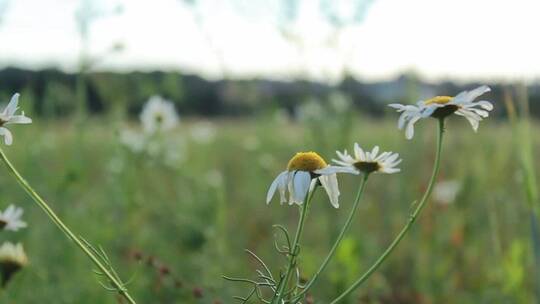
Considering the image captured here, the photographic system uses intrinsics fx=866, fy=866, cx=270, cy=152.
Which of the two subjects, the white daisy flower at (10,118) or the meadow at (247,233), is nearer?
the white daisy flower at (10,118)

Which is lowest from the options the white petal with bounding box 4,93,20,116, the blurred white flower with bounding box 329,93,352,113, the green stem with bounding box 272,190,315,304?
the green stem with bounding box 272,190,315,304

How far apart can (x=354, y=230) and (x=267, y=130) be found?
1408mm

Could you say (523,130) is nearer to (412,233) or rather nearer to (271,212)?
(412,233)

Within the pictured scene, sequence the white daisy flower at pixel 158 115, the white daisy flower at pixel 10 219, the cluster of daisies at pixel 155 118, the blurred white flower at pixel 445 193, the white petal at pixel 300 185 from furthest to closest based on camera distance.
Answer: the blurred white flower at pixel 445 193, the white daisy flower at pixel 158 115, the cluster of daisies at pixel 155 118, the white daisy flower at pixel 10 219, the white petal at pixel 300 185

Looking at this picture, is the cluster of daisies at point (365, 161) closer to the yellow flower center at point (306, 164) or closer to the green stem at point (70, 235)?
the yellow flower center at point (306, 164)

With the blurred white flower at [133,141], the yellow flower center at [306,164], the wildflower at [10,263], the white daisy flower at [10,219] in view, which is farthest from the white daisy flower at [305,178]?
the blurred white flower at [133,141]

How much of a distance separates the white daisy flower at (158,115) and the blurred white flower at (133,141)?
6.6 inches

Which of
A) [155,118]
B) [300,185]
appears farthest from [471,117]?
[155,118]

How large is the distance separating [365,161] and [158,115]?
2.56 meters

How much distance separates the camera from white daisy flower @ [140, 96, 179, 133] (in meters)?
3.65

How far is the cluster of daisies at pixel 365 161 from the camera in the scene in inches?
45.9

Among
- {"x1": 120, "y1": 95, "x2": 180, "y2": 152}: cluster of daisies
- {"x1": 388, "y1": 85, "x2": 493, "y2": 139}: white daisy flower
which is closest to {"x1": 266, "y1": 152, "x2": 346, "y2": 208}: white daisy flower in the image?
{"x1": 388, "y1": 85, "x2": 493, "y2": 139}: white daisy flower

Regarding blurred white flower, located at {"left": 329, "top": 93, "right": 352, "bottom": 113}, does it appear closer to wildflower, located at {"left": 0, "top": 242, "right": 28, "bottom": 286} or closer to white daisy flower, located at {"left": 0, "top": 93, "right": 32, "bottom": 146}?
wildflower, located at {"left": 0, "top": 242, "right": 28, "bottom": 286}

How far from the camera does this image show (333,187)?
3.95 ft
